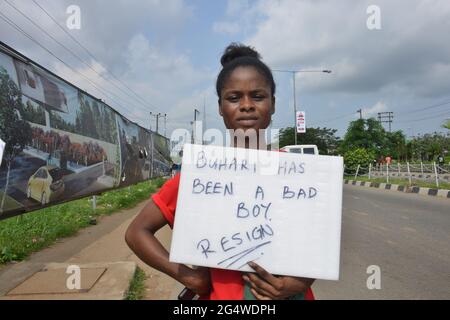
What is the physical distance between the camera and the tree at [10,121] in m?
4.49

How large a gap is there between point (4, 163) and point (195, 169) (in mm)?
3782

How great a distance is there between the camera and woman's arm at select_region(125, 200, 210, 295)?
4.48 feet

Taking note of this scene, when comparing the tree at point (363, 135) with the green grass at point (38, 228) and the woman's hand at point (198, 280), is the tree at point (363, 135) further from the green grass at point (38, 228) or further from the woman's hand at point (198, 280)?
the woman's hand at point (198, 280)

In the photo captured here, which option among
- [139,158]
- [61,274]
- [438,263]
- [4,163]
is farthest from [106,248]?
[139,158]

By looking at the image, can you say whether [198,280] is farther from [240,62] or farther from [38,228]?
[38,228]

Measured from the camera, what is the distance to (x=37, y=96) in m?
5.46

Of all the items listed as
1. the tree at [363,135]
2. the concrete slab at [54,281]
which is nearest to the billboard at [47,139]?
the concrete slab at [54,281]

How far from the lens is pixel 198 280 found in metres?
1.36

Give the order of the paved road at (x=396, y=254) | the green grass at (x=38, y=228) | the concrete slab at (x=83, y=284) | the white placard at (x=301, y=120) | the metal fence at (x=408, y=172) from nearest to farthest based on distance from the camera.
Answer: the concrete slab at (x=83, y=284) → the paved road at (x=396, y=254) → the green grass at (x=38, y=228) → the metal fence at (x=408, y=172) → the white placard at (x=301, y=120)

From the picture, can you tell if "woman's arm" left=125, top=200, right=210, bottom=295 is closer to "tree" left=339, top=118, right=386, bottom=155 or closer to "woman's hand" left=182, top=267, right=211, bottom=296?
"woman's hand" left=182, top=267, right=211, bottom=296

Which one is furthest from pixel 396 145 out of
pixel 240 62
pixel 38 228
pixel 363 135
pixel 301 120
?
pixel 240 62

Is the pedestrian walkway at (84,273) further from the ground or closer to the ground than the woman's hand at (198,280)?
closer to the ground

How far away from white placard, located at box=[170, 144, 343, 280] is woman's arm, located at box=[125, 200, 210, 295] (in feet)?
0.19

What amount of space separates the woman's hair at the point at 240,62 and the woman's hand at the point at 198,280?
2.20 ft
